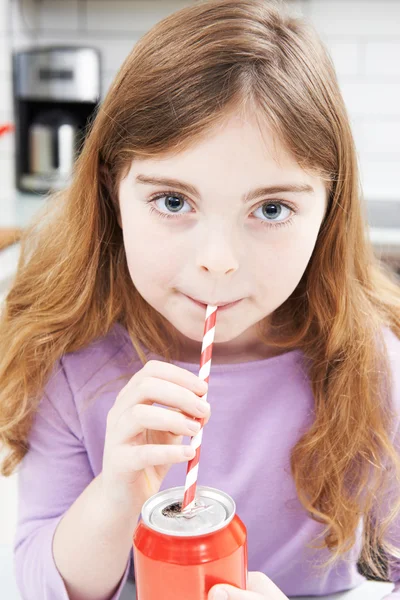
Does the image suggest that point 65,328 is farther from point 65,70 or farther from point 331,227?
point 65,70

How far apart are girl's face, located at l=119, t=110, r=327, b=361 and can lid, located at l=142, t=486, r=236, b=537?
0.71 feet

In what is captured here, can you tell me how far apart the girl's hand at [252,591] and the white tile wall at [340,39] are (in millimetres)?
2097

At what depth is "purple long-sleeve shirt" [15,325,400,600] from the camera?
0.97 meters

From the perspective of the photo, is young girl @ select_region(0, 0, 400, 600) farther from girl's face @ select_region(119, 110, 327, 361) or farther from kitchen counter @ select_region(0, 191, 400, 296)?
kitchen counter @ select_region(0, 191, 400, 296)

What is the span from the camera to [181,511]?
2.04 feet

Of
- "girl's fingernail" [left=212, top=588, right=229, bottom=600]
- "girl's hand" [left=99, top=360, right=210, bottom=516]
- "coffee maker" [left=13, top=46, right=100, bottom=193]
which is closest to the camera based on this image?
"girl's fingernail" [left=212, top=588, right=229, bottom=600]

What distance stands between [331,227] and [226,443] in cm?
31

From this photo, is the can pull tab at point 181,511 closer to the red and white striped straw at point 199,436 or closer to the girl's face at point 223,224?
the red and white striped straw at point 199,436

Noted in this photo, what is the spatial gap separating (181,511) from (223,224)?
0.28 meters

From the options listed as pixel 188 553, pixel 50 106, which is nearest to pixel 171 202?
pixel 188 553

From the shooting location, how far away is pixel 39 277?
1013 millimetres

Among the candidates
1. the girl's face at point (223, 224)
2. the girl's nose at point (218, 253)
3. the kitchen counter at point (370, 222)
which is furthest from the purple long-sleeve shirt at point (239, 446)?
the kitchen counter at point (370, 222)

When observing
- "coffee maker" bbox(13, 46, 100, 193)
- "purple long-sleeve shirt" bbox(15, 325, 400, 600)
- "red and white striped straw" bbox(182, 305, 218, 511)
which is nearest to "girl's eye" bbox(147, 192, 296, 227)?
"red and white striped straw" bbox(182, 305, 218, 511)

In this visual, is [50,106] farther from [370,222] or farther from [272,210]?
[272,210]
